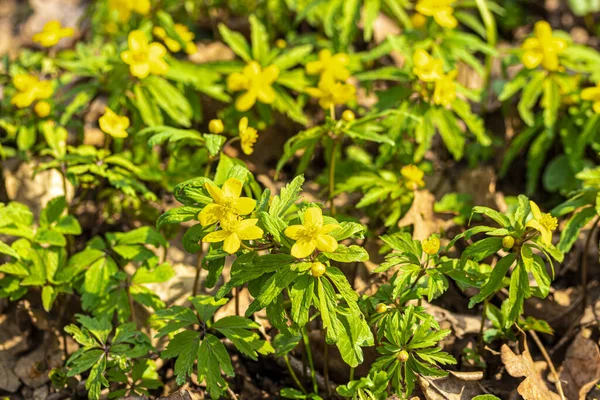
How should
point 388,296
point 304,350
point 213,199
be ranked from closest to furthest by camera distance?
point 213,199, point 388,296, point 304,350

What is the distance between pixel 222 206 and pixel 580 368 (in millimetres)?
1975

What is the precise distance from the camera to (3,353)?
10.2 ft

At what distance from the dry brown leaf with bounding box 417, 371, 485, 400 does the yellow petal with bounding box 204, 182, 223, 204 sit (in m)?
1.23

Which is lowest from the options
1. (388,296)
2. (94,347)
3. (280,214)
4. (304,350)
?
(304,350)

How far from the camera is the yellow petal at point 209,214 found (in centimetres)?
236

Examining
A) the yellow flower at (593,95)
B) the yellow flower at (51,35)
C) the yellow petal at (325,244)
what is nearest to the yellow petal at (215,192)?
the yellow petal at (325,244)

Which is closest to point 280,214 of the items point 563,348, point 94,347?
point 94,347

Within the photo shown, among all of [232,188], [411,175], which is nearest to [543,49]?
[411,175]

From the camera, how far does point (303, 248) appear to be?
7.30 ft

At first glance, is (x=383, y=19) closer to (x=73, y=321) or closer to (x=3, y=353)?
(x=73, y=321)

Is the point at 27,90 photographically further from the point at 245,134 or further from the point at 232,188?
the point at 232,188

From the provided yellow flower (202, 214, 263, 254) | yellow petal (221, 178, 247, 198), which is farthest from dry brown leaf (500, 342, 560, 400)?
yellow petal (221, 178, 247, 198)

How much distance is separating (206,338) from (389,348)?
0.78 meters

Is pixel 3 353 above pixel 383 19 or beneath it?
beneath
